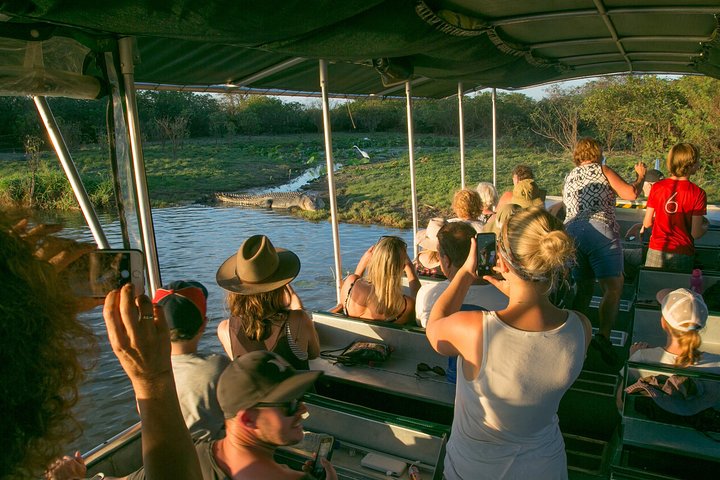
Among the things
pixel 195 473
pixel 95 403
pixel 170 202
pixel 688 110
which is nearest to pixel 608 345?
pixel 195 473

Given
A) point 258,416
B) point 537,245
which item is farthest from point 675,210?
point 258,416

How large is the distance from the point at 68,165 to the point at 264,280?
110cm

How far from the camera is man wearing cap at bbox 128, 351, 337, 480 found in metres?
1.54

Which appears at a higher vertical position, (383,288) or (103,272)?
(103,272)

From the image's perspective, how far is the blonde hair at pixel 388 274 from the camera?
3.40 meters

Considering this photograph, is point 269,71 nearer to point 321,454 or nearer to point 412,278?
point 412,278

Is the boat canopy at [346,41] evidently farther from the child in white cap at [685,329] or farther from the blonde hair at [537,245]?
the child in white cap at [685,329]

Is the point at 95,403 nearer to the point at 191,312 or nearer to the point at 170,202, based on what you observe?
the point at 191,312

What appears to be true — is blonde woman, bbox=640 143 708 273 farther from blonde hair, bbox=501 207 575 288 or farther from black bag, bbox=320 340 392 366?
blonde hair, bbox=501 207 575 288

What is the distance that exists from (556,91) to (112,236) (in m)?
20.7

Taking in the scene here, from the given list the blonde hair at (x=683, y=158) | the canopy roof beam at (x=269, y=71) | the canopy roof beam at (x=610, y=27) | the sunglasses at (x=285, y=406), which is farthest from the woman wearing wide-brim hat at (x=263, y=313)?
the blonde hair at (x=683, y=158)

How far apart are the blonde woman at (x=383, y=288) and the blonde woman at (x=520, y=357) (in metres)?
1.49

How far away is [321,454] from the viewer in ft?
6.66

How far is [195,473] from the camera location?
118 centimetres
